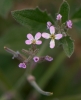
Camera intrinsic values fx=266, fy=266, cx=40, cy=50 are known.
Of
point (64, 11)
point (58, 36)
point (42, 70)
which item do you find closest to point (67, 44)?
point (58, 36)

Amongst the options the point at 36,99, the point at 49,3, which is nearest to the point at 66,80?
the point at 36,99

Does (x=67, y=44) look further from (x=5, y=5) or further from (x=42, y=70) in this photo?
(x=42, y=70)

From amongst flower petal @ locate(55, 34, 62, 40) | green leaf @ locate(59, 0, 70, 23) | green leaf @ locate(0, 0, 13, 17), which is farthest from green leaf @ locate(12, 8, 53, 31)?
green leaf @ locate(0, 0, 13, 17)

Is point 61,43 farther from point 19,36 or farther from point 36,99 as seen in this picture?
point 36,99

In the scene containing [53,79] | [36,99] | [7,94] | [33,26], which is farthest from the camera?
[53,79]

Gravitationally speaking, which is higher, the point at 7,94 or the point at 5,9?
the point at 5,9

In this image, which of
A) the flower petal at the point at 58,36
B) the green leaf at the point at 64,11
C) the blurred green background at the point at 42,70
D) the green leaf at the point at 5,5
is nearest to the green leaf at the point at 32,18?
the green leaf at the point at 64,11

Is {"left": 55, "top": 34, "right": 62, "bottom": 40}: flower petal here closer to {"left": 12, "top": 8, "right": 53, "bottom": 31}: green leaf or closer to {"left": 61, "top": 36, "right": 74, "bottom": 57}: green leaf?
{"left": 61, "top": 36, "right": 74, "bottom": 57}: green leaf

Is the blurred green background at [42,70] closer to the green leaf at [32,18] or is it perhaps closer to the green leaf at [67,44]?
the green leaf at [32,18]
